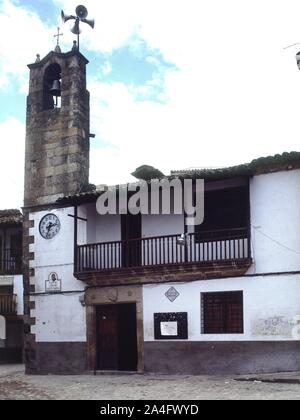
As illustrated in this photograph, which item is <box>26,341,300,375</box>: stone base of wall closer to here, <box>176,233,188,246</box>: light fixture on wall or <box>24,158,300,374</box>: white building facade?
<box>24,158,300,374</box>: white building facade

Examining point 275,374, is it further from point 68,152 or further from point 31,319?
point 68,152

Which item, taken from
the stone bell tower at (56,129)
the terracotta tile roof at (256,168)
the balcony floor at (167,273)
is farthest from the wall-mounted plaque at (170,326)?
the stone bell tower at (56,129)

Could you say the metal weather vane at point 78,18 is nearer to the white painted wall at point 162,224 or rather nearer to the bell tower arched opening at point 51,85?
the bell tower arched opening at point 51,85

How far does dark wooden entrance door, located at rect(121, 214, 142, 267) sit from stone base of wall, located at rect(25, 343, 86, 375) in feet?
9.91

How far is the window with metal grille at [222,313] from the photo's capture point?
50.4ft

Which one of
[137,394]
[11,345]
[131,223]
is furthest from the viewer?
[11,345]

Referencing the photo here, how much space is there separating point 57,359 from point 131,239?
4652 millimetres

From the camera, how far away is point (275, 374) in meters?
14.1

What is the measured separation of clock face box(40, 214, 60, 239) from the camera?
61.4 feet

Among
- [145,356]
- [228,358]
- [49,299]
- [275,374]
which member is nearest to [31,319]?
[49,299]

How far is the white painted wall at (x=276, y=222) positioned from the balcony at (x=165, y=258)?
Answer: 1.20 feet

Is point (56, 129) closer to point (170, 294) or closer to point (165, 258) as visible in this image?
point (165, 258)

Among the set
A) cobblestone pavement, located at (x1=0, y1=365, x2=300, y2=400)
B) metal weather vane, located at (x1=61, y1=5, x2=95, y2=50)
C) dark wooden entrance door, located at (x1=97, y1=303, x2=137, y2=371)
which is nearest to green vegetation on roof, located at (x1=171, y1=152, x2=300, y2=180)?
dark wooden entrance door, located at (x1=97, y1=303, x2=137, y2=371)
